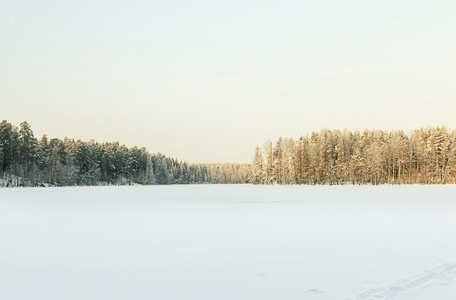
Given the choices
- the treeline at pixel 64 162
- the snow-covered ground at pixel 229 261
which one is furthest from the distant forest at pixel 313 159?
the snow-covered ground at pixel 229 261

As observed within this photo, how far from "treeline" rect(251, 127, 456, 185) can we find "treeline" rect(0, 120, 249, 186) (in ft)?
156

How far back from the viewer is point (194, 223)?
1911 centimetres

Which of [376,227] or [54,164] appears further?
[54,164]

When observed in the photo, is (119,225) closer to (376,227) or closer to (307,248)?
(307,248)

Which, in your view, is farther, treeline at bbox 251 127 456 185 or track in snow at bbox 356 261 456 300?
→ treeline at bbox 251 127 456 185

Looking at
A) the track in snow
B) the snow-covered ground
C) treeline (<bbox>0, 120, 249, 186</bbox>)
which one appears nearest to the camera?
the track in snow

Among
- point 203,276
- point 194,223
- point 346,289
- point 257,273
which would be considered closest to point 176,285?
point 203,276

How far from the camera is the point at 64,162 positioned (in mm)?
118188

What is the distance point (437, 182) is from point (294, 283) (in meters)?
107

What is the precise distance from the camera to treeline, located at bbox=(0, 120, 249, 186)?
101m

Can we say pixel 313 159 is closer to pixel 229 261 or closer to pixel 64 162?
pixel 64 162

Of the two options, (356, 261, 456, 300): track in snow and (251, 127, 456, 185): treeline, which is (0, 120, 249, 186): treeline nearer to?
A: (251, 127, 456, 185): treeline

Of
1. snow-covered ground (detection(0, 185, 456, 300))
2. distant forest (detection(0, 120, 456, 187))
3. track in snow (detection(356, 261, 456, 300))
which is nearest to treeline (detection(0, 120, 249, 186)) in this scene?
distant forest (detection(0, 120, 456, 187))

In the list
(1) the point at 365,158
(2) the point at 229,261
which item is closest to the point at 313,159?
(1) the point at 365,158
